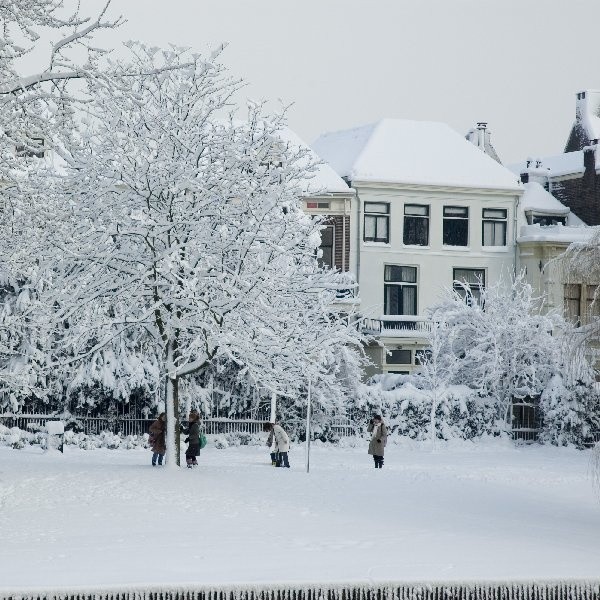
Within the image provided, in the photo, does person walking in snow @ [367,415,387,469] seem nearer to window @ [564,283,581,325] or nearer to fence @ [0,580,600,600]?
fence @ [0,580,600,600]

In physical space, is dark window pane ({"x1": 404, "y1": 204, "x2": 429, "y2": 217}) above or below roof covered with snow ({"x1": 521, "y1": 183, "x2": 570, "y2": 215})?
below

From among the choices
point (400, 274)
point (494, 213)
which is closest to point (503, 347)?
point (400, 274)

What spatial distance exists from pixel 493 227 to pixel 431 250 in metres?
3.12

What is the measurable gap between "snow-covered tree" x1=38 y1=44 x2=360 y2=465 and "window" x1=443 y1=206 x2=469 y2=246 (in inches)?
956

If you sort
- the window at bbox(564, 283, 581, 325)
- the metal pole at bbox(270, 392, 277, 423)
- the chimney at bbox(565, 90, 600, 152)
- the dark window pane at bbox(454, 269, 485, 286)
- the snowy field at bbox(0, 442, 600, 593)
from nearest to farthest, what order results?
1. the snowy field at bbox(0, 442, 600, 593)
2. the metal pole at bbox(270, 392, 277, 423)
3. the window at bbox(564, 283, 581, 325)
4. the dark window pane at bbox(454, 269, 485, 286)
5. the chimney at bbox(565, 90, 600, 152)

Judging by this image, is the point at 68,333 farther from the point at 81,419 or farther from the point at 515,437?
the point at 515,437

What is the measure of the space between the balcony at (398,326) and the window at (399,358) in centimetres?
74

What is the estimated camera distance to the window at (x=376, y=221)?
5372cm

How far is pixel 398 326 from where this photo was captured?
53375 millimetres

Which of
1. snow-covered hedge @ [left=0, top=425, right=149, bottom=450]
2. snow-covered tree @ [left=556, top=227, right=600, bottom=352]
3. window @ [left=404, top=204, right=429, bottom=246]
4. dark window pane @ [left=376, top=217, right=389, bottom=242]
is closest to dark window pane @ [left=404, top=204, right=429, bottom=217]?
window @ [left=404, top=204, right=429, bottom=246]

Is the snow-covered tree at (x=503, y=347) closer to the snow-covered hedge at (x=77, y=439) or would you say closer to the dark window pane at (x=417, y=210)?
the dark window pane at (x=417, y=210)

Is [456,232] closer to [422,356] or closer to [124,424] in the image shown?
[422,356]

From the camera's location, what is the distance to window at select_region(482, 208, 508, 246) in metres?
55.6

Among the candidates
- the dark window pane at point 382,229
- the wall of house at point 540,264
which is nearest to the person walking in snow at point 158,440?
the dark window pane at point 382,229
